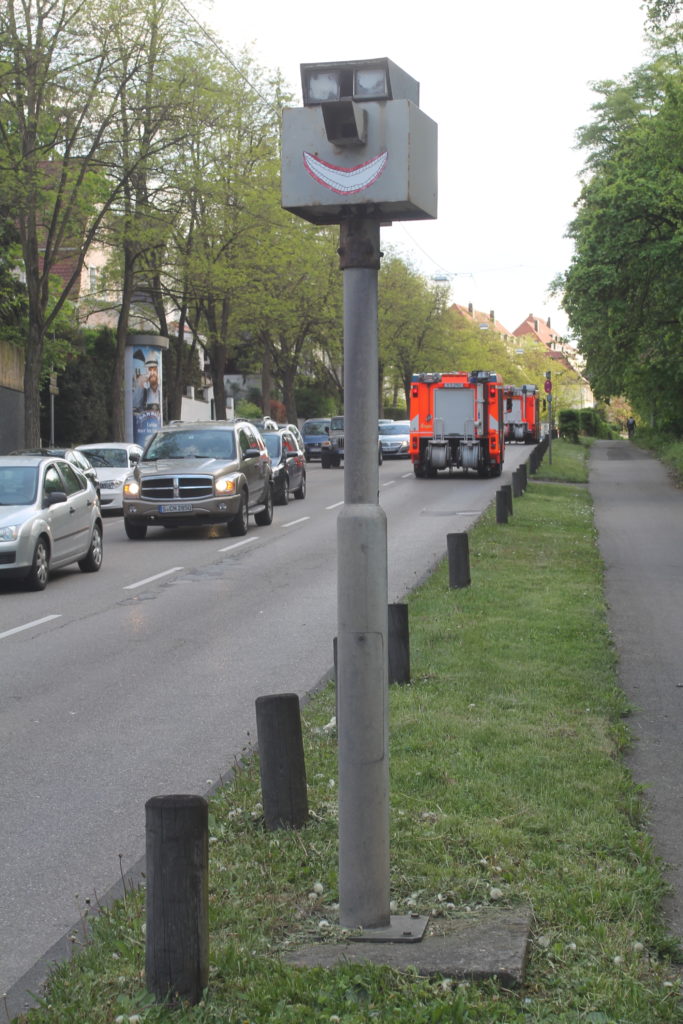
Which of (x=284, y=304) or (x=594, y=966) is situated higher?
(x=284, y=304)

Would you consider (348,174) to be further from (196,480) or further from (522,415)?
(522,415)

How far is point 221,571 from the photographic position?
17.4 m

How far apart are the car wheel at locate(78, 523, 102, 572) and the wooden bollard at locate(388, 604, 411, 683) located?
9.51 m

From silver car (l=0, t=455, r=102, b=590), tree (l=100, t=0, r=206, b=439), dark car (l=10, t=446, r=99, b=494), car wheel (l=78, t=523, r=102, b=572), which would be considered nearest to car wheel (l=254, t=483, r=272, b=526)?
dark car (l=10, t=446, r=99, b=494)

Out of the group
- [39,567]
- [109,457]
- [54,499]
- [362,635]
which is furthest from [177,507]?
[362,635]

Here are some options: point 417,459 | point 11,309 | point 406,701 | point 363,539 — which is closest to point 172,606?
point 406,701

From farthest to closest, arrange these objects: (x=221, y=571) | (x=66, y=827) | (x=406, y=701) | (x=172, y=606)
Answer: (x=221, y=571), (x=172, y=606), (x=406, y=701), (x=66, y=827)

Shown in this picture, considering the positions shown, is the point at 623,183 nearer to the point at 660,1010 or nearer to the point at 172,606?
the point at 172,606

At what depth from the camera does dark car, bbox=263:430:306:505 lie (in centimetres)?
2973

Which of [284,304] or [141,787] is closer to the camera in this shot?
[141,787]

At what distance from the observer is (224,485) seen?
2184cm

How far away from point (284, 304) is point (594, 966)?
4457 centimetres

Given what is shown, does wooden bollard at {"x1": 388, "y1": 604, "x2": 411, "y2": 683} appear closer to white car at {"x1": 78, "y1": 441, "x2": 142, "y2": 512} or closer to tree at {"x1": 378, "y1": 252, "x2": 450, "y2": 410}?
white car at {"x1": 78, "y1": 441, "x2": 142, "y2": 512}

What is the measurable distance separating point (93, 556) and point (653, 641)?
349 inches
